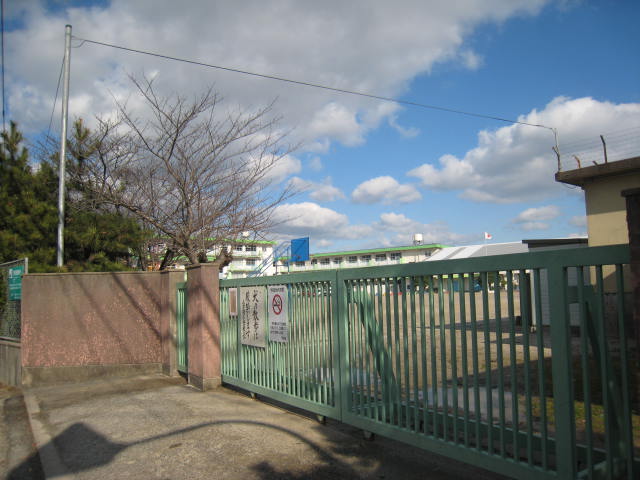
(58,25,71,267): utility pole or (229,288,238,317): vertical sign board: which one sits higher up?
(58,25,71,267): utility pole

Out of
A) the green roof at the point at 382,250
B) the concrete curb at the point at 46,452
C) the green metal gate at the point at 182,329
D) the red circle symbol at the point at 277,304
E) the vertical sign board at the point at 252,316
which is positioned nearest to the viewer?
the concrete curb at the point at 46,452

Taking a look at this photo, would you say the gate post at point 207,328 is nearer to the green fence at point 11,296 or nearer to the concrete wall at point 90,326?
Answer: the concrete wall at point 90,326

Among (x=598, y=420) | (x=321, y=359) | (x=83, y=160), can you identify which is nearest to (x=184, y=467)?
(x=321, y=359)

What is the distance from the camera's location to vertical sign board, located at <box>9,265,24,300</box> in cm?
970

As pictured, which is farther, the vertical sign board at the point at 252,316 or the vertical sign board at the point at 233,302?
the vertical sign board at the point at 233,302

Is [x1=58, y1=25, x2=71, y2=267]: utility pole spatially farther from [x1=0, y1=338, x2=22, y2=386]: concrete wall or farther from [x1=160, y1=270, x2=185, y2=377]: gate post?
[x1=160, y1=270, x2=185, y2=377]: gate post

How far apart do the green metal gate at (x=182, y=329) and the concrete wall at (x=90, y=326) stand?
20 centimetres

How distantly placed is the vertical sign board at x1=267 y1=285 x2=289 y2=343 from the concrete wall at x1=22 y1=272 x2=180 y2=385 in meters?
3.68

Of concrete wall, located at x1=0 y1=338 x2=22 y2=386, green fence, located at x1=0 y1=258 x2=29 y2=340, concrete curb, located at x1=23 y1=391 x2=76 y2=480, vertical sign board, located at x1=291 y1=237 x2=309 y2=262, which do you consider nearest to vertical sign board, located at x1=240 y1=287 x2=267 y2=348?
concrete curb, located at x1=23 y1=391 x2=76 y2=480

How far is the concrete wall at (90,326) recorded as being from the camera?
9266mm

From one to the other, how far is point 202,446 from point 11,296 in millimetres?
7260

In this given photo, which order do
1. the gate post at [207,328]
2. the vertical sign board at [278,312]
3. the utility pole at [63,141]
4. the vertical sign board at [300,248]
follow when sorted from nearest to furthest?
the vertical sign board at [278,312], the gate post at [207,328], the utility pole at [63,141], the vertical sign board at [300,248]

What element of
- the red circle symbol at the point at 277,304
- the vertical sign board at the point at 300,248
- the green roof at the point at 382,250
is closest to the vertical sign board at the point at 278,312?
the red circle symbol at the point at 277,304

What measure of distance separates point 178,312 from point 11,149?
21.3ft
